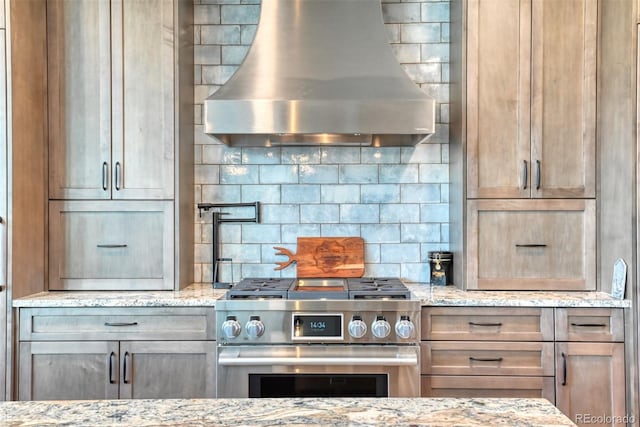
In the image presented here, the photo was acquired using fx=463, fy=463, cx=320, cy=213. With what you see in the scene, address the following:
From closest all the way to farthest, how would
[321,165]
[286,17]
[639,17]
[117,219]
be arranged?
1. [639,17]
2. [286,17]
3. [117,219]
4. [321,165]

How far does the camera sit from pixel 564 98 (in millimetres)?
2332

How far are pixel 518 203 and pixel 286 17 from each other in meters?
1.49

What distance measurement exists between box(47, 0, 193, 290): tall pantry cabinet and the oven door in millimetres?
643

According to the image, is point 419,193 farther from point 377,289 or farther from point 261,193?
point 261,193

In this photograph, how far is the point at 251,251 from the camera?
278 cm

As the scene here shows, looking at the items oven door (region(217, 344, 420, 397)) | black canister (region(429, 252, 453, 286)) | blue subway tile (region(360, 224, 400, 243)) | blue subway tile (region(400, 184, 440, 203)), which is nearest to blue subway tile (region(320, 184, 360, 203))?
blue subway tile (region(360, 224, 400, 243))

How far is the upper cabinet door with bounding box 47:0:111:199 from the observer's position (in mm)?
2402

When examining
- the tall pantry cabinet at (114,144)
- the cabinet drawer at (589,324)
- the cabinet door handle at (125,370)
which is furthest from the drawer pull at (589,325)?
the cabinet door handle at (125,370)

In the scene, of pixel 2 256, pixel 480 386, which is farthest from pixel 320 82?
pixel 2 256

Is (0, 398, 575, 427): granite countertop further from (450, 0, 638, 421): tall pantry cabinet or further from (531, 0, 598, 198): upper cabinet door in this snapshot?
(531, 0, 598, 198): upper cabinet door

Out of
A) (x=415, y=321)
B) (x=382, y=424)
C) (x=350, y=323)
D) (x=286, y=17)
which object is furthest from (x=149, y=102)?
(x=382, y=424)

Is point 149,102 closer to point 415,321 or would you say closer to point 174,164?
point 174,164

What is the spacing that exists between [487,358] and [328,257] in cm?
103

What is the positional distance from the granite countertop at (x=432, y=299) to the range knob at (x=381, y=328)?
21 cm
